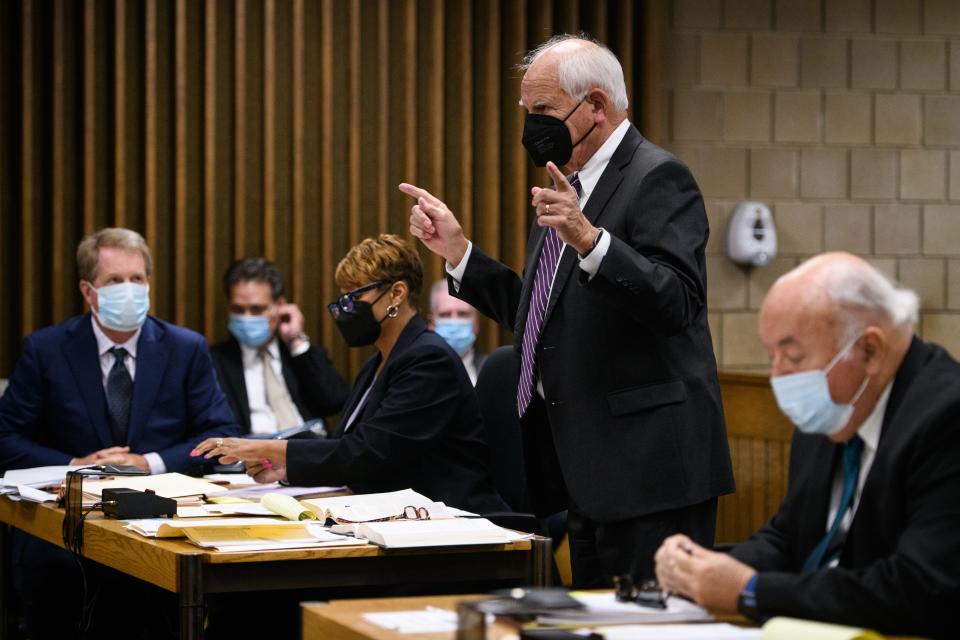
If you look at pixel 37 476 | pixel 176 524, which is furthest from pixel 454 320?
pixel 176 524

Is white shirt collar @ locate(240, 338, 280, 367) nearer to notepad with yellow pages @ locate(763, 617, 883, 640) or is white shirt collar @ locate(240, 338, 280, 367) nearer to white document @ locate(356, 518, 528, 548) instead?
white document @ locate(356, 518, 528, 548)

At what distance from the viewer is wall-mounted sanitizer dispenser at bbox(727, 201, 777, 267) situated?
6434 mm

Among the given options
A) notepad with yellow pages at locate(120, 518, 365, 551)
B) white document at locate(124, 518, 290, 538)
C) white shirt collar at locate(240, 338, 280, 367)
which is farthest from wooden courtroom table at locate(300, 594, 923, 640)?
white shirt collar at locate(240, 338, 280, 367)

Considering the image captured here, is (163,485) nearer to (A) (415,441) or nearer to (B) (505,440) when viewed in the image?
(A) (415,441)

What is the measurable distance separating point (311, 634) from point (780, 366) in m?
0.76

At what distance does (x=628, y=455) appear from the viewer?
2672 millimetres

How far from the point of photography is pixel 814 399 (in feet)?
6.18

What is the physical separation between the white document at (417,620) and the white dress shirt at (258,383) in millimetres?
3772

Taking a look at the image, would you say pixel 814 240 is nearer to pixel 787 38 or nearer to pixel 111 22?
pixel 787 38

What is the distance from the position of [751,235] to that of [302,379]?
2257 mm

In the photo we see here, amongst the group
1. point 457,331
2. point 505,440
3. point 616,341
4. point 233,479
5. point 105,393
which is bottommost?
point 233,479

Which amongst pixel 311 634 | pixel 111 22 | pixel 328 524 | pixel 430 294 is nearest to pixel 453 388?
pixel 328 524

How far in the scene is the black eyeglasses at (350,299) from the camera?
3566 millimetres

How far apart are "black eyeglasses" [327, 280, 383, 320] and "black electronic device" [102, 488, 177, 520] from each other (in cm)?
87
